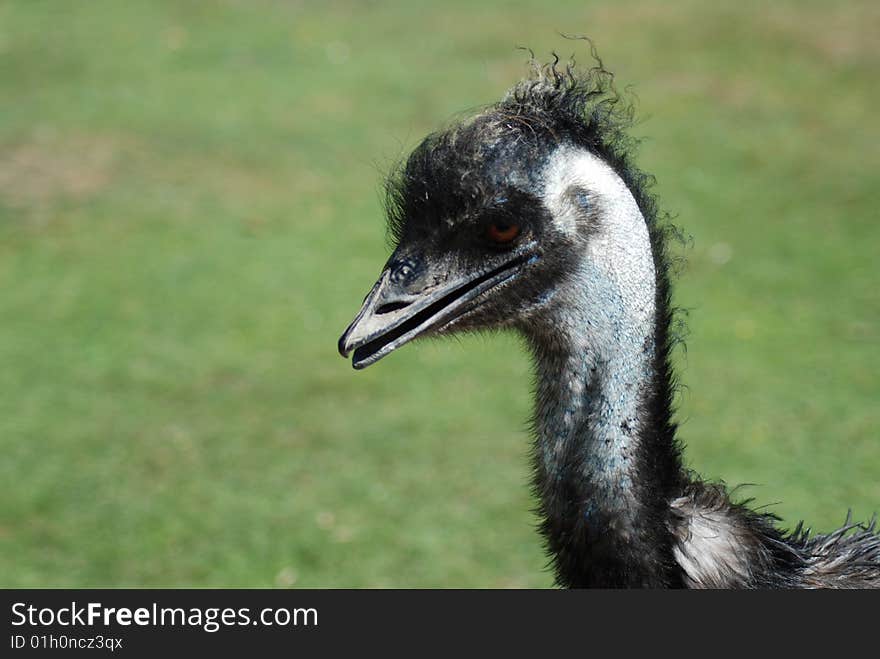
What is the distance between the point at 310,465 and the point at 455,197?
127 inches

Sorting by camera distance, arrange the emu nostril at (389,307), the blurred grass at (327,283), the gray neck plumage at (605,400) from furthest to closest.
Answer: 1. the blurred grass at (327,283)
2. the emu nostril at (389,307)
3. the gray neck plumage at (605,400)

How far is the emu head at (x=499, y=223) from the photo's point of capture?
8.91ft

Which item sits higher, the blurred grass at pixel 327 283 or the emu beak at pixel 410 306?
the blurred grass at pixel 327 283

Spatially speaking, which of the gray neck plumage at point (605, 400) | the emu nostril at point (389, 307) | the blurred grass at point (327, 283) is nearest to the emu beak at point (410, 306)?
the emu nostril at point (389, 307)

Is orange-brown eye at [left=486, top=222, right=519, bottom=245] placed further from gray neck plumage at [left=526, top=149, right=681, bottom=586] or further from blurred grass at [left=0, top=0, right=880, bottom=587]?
blurred grass at [left=0, top=0, right=880, bottom=587]

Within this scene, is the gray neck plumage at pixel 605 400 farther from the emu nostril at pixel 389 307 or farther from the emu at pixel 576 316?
the emu nostril at pixel 389 307

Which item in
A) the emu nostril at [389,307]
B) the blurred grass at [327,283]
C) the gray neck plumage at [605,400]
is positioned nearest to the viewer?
the gray neck plumage at [605,400]

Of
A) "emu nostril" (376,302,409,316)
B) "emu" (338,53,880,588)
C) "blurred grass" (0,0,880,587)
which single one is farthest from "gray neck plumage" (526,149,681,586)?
"blurred grass" (0,0,880,587)

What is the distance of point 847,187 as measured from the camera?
331 inches

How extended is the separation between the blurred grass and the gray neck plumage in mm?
1176

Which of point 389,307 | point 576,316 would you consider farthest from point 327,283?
point 576,316

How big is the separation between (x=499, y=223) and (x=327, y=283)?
15.4 ft

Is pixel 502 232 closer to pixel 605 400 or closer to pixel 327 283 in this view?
pixel 605 400

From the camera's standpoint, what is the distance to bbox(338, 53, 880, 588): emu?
2682 millimetres
